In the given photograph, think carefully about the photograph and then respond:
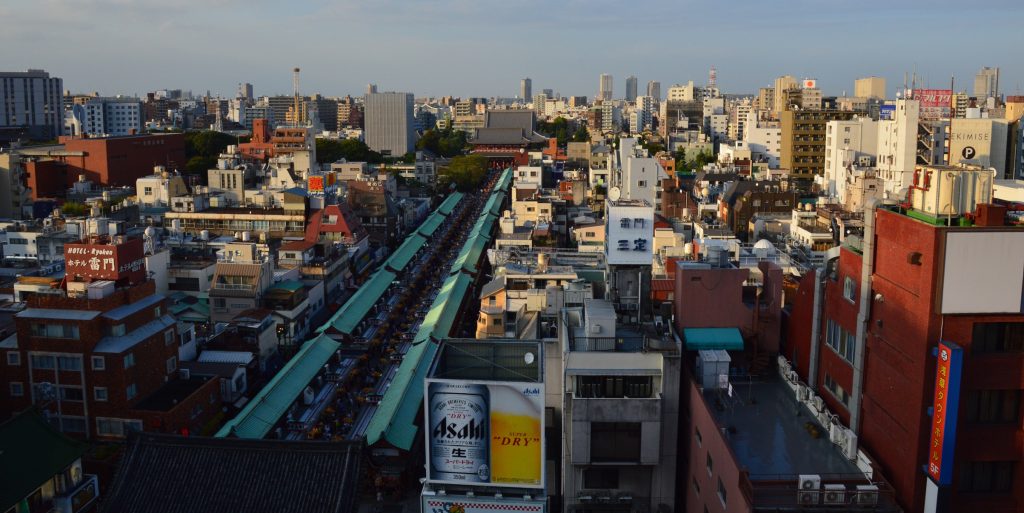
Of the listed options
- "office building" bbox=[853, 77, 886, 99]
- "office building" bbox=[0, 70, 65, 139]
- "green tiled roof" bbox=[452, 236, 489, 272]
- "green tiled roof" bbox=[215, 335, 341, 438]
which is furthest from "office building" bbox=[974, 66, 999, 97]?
"office building" bbox=[0, 70, 65, 139]

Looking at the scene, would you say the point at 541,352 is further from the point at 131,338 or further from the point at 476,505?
the point at 131,338

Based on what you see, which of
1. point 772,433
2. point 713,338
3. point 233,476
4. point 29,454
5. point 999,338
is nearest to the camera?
point 999,338

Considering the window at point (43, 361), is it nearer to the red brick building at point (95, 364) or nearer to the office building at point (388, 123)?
the red brick building at point (95, 364)

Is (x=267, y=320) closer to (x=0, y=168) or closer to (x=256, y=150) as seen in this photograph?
(x=0, y=168)

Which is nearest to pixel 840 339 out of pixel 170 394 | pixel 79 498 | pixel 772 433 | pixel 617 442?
pixel 772 433

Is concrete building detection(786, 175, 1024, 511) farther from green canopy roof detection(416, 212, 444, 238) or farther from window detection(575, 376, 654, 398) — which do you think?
green canopy roof detection(416, 212, 444, 238)

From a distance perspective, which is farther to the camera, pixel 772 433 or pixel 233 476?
pixel 233 476
